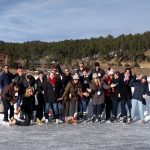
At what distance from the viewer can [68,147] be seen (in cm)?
935

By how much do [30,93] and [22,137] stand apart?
2.43 meters

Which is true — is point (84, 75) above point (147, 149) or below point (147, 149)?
above

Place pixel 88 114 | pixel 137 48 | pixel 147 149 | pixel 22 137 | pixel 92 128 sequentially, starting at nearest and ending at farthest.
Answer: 1. pixel 147 149
2. pixel 22 137
3. pixel 92 128
4. pixel 88 114
5. pixel 137 48

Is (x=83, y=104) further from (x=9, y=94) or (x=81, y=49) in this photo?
(x=81, y=49)

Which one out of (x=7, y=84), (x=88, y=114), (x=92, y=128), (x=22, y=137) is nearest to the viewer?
(x=22, y=137)

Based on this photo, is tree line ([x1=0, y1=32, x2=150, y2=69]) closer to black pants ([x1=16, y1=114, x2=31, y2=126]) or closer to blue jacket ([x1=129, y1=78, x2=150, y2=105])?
blue jacket ([x1=129, y1=78, x2=150, y2=105])

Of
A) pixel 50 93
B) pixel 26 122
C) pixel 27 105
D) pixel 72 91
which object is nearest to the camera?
pixel 26 122

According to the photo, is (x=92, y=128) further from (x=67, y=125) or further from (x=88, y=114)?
(x=88, y=114)

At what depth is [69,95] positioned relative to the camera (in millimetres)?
13359

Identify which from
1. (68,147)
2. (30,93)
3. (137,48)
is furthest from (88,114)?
(137,48)

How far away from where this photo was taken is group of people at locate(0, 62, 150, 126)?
1298 centimetres

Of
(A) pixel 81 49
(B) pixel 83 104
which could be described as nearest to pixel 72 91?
(B) pixel 83 104

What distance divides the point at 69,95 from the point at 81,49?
7321cm

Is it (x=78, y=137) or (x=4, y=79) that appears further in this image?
(x=4, y=79)
